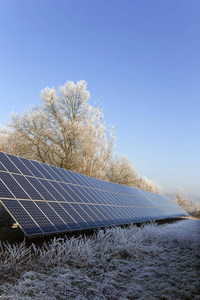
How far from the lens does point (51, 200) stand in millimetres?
8547

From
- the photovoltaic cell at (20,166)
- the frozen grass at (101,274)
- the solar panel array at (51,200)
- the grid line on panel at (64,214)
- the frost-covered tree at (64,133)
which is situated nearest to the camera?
the frozen grass at (101,274)

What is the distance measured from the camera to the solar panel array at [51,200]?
22.7 feet

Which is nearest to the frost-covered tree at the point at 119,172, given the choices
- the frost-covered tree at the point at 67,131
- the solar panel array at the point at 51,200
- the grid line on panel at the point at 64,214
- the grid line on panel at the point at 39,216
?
the frost-covered tree at the point at 67,131

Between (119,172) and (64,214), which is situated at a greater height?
(119,172)

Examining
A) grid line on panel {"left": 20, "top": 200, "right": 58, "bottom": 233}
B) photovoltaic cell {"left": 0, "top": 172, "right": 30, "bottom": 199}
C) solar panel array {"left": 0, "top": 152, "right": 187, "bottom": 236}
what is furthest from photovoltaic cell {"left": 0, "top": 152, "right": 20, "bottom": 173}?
grid line on panel {"left": 20, "top": 200, "right": 58, "bottom": 233}

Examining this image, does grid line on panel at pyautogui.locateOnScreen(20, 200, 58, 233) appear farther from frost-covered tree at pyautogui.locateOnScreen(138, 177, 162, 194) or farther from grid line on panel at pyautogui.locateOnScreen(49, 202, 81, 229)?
frost-covered tree at pyautogui.locateOnScreen(138, 177, 162, 194)

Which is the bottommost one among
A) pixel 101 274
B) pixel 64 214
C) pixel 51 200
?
pixel 101 274

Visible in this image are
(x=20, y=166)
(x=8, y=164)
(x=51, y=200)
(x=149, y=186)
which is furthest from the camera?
(x=149, y=186)

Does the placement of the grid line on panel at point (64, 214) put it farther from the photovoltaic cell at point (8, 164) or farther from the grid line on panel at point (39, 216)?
the photovoltaic cell at point (8, 164)

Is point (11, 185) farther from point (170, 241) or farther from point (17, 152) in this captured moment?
point (17, 152)

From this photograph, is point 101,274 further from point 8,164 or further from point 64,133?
point 64,133

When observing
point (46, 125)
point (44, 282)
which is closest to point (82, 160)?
point (46, 125)

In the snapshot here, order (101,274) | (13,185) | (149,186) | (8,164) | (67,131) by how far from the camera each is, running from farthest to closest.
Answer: (149,186)
(67,131)
(8,164)
(13,185)
(101,274)

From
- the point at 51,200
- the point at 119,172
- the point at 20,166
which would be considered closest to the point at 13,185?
the point at 51,200
